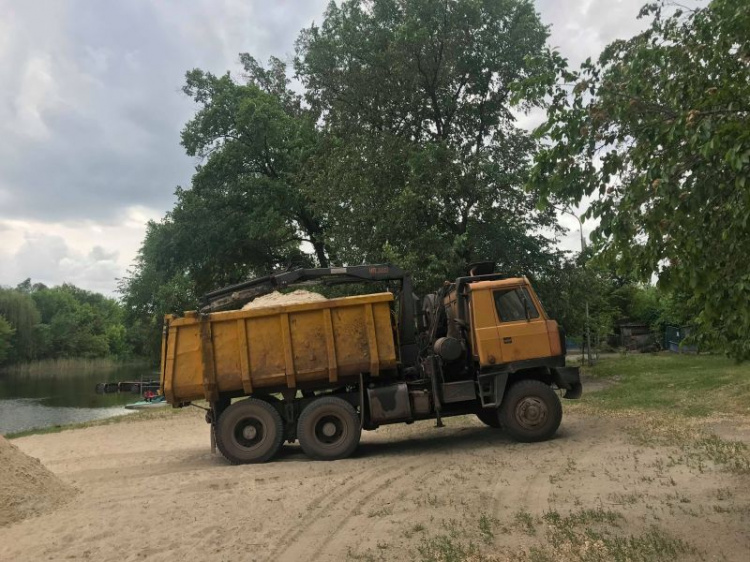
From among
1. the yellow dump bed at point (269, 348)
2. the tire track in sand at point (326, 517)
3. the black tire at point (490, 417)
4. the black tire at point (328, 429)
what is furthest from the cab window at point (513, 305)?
the tire track in sand at point (326, 517)

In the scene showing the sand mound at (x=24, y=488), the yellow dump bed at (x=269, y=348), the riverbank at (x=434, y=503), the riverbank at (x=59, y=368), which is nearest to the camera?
the riverbank at (x=434, y=503)

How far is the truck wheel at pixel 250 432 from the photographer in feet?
33.2

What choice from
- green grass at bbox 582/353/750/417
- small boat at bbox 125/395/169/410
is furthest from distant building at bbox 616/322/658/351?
small boat at bbox 125/395/169/410

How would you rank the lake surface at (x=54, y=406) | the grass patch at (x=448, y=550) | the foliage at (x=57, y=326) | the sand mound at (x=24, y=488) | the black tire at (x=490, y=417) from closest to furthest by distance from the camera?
the grass patch at (x=448, y=550) < the sand mound at (x=24, y=488) < the black tire at (x=490, y=417) < the lake surface at (x=54, y=406) < the foliage at (x=57, y=326)

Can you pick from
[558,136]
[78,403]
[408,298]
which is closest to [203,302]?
[408,298]

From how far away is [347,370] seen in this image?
10172mm

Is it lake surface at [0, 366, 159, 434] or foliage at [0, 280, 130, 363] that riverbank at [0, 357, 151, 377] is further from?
lake surface at [0, 366, 159, 434]

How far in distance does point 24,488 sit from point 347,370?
474 cm

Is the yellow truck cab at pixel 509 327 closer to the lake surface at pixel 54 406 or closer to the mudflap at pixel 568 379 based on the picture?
the mudflap at pixel 568 379

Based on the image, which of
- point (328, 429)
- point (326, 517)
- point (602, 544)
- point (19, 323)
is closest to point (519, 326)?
point (328, 429)

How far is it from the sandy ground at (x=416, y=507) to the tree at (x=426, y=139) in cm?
1036

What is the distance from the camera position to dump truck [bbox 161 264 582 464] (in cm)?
1003

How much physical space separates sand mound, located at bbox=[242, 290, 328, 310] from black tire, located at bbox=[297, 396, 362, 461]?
1783mm

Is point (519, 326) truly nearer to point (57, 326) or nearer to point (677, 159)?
point (677, 159)
